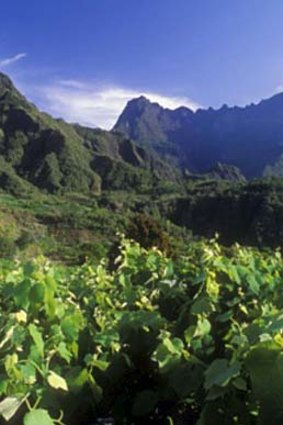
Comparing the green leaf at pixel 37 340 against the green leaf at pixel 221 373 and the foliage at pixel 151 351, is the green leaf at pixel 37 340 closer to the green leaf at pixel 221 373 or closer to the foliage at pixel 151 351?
the foliage at pixel 151 351

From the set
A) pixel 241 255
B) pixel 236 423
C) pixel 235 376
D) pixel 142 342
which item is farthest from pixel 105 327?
pixel 241 255

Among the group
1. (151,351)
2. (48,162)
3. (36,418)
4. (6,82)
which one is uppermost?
(6,82)

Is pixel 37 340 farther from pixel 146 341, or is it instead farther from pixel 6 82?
pixel 6 82

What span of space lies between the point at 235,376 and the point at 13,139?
15471cm

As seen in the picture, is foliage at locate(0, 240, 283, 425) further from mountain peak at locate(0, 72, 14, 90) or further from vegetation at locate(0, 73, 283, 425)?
mountain peak at locate(0, 72, 14, 90)

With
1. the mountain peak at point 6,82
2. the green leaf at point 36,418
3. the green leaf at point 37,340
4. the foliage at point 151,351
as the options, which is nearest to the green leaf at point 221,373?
the foliage at point 151,351

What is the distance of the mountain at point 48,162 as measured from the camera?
14225 cm

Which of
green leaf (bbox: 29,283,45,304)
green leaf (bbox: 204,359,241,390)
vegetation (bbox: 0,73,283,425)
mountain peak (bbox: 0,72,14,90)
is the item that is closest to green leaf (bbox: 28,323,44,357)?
vegetation (bbox: 0,73,283,425)

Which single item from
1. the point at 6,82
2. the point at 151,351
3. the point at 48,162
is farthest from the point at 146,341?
the point at 6,82

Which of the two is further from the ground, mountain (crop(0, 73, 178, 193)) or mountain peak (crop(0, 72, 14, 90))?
mountain peak (crop(0, 72, 14, 90))

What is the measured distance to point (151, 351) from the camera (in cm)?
201

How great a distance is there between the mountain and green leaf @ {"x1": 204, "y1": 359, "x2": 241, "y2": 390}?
133 meters

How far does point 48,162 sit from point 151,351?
144549mm

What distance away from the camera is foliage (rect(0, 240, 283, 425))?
1.36 m
